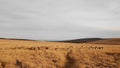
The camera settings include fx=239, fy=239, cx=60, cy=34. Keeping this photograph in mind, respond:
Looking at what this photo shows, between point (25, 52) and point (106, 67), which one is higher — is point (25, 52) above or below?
above

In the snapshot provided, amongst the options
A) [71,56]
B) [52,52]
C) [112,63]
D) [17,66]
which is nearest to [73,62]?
[71,56]

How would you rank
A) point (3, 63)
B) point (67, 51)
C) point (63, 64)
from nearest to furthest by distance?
point (3, 63) → point (63, 64) → point (67, 51)

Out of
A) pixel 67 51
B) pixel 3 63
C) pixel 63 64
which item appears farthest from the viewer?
pixel 67 51

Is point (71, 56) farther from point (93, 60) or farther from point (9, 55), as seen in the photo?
point (9, 55)

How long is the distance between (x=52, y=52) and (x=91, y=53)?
15.6ft

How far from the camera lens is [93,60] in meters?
27.7

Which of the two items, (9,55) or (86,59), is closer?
(9,55)

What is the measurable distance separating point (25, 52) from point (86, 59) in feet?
23.3

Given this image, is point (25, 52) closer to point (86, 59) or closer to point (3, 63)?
point (3, 63)

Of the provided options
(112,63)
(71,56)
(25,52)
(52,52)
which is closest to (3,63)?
(25,52)

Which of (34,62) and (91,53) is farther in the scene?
(91,53)

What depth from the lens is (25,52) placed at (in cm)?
2723

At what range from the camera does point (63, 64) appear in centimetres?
2714

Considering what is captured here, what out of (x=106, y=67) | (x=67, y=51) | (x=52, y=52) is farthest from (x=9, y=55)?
(x=106, y=67)
